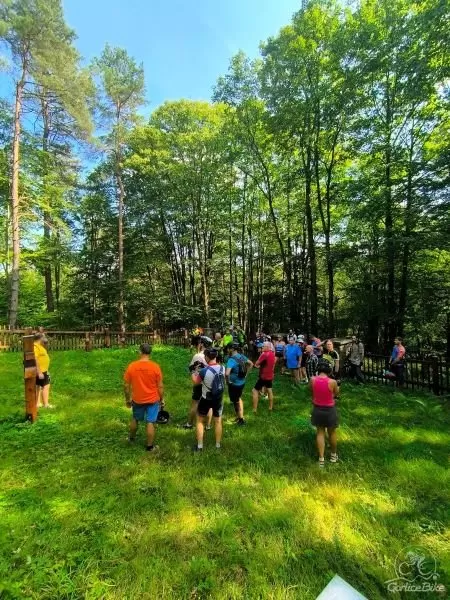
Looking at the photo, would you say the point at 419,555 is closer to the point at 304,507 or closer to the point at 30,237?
the point at 304,507

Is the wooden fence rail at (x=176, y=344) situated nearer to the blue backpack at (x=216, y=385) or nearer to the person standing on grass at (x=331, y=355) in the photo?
the person standing on grass at (x=331, y=355)

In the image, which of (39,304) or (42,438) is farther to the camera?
(39,304)

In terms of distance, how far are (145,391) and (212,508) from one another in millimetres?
1913

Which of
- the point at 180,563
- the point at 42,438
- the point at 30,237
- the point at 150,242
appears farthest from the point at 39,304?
the point at 180,563

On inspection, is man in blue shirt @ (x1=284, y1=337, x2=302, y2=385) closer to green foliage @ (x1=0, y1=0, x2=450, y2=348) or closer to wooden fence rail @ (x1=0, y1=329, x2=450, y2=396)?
wooden fence rail @ (x1=0, y1=329, x2=450, y2=396)

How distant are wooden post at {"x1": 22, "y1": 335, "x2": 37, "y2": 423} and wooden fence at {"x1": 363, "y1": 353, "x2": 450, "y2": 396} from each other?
31.2 feet

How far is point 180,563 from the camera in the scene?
2.79 metres

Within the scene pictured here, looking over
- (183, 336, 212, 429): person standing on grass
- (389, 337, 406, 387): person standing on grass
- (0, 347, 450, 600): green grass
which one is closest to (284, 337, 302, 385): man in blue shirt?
(389, 337, 406, 387): person standing on grass

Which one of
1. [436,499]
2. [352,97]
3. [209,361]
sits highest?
[352,97]

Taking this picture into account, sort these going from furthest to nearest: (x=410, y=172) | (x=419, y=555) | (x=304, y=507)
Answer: (x=410, y=172), (x=304, y=507), (x=419, y=555)

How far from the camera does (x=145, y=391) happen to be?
Answer: 479 centimetres

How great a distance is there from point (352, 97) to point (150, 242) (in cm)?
1479

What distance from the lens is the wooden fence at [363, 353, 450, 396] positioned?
8.53 meters

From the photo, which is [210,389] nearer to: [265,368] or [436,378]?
[265,368]
